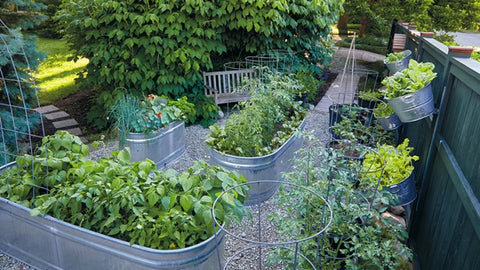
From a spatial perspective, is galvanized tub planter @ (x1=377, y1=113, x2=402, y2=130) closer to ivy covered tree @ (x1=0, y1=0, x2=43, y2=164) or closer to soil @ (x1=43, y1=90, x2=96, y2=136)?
ivy covered tree @ (x1=0, y1=0, x2=43, y2=164)

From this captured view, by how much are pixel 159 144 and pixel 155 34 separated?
206cm

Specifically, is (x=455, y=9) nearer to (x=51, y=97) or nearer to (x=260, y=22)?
(x=260, y=22)

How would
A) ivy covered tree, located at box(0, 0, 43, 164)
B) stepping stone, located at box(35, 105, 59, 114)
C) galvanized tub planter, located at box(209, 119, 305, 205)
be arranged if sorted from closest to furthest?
galvanized tub planter, located at box(209, 119, 305, 205) → ivy covered tree, located at box(0, 0, 43, 164) → stepping stone, located at box(35, 105, 59, 114)

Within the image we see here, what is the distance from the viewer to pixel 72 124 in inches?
243

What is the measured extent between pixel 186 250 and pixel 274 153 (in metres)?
1.73

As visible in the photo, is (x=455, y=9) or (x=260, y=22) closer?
(x=260, y=22)

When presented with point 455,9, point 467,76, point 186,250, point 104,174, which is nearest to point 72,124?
point 104,174

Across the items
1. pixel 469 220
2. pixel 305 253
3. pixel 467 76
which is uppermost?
pixel 467 76

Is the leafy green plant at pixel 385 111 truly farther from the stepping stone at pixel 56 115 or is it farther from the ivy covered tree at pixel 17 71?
the stepping stone at pixel 56 115

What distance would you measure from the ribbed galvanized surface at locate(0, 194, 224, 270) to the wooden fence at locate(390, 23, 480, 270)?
132 centimetres

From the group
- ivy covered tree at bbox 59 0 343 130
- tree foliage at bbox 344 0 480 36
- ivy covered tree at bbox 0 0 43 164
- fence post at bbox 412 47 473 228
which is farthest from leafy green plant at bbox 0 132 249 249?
tree foliage at bbox 344 0 480 36

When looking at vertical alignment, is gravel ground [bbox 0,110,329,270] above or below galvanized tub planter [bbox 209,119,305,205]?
below

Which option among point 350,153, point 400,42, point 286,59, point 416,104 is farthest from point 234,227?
point 400,42

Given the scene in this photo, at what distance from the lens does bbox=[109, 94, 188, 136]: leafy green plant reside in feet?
13.3
